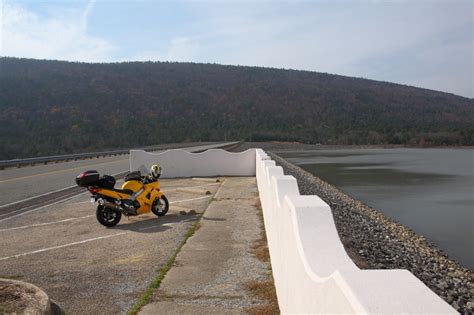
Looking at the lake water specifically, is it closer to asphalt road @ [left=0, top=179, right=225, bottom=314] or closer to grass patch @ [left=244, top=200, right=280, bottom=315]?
grass patch @ [left=244, top=200, right=280, bottom=315]

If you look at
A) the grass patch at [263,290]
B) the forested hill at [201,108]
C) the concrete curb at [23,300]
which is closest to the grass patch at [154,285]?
the concrete curb at [23,300]

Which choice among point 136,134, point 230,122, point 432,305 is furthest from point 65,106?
point 432,305

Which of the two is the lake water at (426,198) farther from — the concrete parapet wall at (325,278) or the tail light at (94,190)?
the concrete parapet wall at (325,278)

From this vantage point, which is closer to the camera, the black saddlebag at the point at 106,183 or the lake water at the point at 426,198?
the black saddlebag at the point at 106,183

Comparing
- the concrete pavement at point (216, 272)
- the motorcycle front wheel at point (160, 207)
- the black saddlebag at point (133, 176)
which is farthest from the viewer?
the motorcycle front wheel at point (160, 207)

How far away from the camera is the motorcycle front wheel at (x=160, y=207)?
382 inches

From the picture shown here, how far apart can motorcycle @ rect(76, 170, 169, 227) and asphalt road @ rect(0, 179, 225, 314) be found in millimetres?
214

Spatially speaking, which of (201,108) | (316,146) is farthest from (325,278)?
(201,108)

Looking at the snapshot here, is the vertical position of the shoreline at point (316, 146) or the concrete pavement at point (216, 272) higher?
the concrete pavement at point (216, 272)

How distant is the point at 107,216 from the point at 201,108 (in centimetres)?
9987

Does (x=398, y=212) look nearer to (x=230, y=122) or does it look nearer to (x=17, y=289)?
(x=17, y=289)

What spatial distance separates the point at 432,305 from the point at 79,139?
60619mm

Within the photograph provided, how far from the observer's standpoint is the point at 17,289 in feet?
14.4

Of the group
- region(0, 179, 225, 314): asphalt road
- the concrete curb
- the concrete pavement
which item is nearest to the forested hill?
region(0, 179, 225, 314): asphalt road
